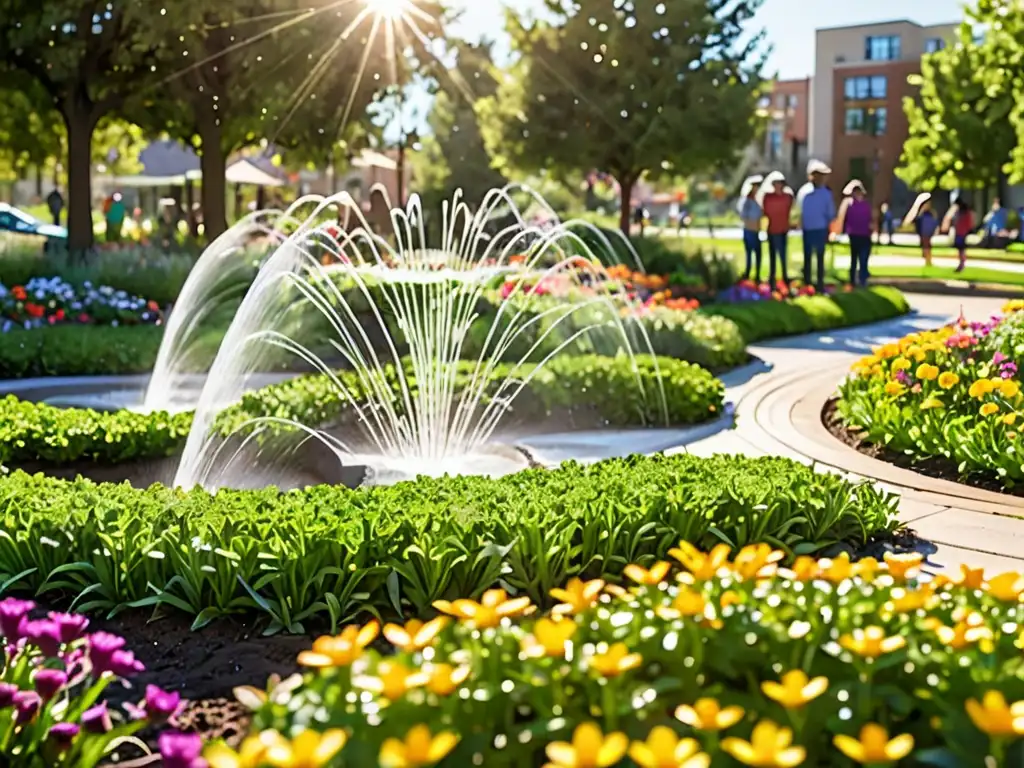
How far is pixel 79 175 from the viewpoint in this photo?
21.3 m

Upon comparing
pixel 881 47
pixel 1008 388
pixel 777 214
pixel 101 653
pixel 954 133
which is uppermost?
pixel 881 47

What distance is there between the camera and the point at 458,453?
871 centimetres

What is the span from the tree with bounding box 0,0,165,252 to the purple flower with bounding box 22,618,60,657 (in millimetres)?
17095

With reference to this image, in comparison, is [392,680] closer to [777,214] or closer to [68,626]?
[68,626]

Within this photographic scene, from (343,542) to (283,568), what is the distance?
245mm

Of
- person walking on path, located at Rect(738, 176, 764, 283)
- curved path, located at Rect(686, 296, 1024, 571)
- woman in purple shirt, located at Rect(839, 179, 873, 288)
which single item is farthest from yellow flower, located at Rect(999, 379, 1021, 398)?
woman in purple shirt, located at Rect(839, 179, 873, 288)

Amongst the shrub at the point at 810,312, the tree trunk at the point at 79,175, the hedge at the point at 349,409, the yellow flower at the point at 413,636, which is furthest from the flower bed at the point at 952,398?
the tree trunk at the point at 79,175

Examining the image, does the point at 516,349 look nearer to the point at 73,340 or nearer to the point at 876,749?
the point at 73,340

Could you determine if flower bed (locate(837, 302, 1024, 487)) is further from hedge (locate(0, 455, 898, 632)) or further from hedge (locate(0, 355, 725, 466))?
hedge (locate(0, 455, 898, 632))

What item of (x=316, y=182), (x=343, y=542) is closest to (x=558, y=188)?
(x=343, y=542)

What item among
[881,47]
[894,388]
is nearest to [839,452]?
[894,388]

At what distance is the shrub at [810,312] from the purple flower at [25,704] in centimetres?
1236

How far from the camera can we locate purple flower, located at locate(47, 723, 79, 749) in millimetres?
3291

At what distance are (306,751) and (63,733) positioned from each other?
141cm
